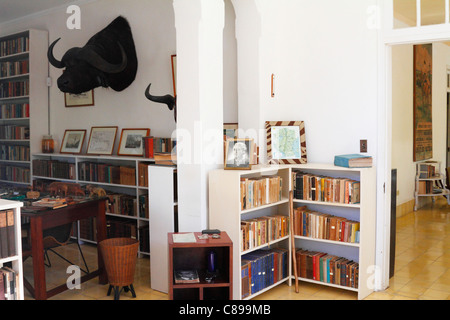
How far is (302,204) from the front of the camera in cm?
490

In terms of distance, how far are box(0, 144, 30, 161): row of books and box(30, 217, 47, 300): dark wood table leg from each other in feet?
11.7

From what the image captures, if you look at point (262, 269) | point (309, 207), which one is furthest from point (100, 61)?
point (262, 269)

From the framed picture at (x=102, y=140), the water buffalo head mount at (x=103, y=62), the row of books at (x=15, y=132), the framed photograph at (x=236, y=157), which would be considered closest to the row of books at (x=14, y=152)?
the row of books at (x=15, y=132)

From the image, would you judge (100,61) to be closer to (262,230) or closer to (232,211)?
(232,211)

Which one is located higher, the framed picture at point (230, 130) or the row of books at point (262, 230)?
the framed picture at point (230, 130)

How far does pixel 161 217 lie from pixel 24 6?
4.72 metres

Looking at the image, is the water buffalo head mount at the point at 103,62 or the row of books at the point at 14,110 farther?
the row of books at the point at 14,110

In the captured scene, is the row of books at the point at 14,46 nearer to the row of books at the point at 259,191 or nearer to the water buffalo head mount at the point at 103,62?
the water buffalo head mount at the point at 103,62

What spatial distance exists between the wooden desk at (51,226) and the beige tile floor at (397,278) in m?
0.10

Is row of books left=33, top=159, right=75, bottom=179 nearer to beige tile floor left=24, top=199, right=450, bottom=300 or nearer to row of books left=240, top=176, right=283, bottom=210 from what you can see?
beige tile floor left=24, top=199, right=450, bottom=300

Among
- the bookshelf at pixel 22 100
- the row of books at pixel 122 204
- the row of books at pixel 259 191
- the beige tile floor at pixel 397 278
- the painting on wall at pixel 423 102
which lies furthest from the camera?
the painting on wall at pixel 423 102

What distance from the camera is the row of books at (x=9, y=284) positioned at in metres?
2.98

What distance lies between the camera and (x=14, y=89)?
746 centimetres

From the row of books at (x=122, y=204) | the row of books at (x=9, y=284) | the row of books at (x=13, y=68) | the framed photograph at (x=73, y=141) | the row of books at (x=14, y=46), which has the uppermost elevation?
the row of books at (x=14, y=46)
